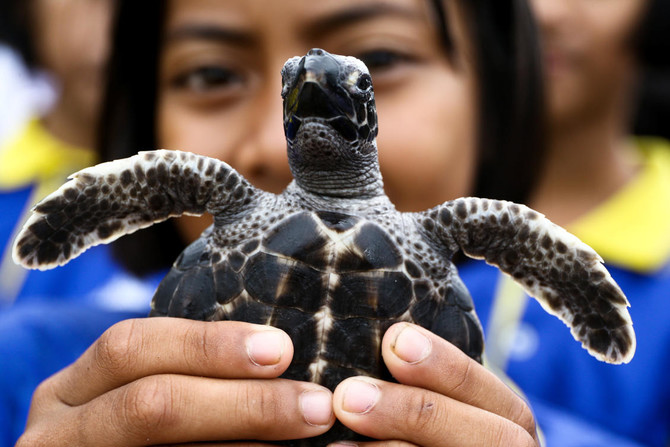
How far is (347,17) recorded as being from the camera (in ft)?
3.95

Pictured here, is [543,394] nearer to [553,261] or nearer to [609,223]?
[609,223]

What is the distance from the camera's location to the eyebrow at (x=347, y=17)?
1.20 metres

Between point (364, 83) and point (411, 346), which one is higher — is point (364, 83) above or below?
above

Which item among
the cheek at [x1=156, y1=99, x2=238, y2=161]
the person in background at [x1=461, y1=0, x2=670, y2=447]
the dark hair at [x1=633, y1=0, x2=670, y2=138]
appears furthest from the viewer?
the dark hair at [x1=633, y1=0, x2=670, y2=138]

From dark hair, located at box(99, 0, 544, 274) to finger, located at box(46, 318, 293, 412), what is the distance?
94cm

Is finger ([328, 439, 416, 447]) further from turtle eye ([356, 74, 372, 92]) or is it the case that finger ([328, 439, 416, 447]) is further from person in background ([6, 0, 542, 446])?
turtle eye ([356, 74, 372, 92])

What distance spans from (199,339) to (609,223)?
66.7 inches

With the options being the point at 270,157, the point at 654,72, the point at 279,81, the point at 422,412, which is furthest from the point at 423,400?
the point at 654,72

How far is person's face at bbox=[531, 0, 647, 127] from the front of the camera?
6.43 ft

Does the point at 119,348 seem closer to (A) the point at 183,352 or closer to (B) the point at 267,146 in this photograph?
(A) the point at 183,352

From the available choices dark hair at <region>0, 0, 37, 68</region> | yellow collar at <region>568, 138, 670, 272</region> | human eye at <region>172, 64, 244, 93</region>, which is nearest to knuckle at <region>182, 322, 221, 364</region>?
human eye at <region>172, 64, 244, 93</region>

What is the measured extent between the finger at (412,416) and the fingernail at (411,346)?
5 cm

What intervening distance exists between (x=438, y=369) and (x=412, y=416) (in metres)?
0.06

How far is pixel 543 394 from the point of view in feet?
6.05
